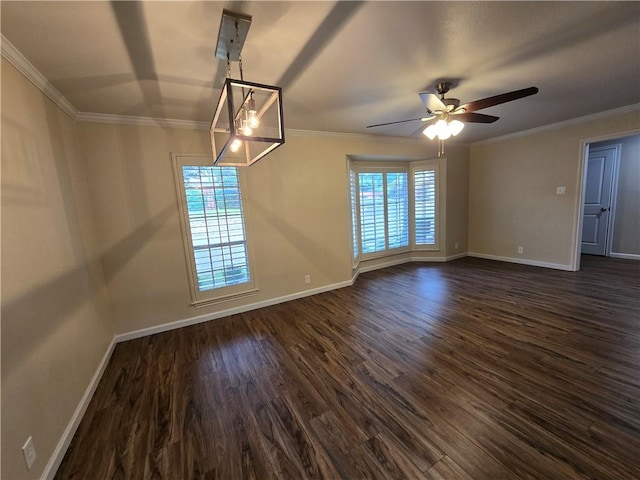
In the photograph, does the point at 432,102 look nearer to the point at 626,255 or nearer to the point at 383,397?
the point at 383,397

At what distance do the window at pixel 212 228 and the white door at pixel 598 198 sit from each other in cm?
691

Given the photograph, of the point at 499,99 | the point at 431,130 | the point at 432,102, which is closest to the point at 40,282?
the point at 432,102

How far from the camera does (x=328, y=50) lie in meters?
1.88

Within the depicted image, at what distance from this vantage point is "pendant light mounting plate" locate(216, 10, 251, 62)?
1482 mm

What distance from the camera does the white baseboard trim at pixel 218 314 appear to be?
3091mm

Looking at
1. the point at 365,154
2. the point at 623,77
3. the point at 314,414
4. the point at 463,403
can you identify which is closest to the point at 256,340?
the point at 314,414

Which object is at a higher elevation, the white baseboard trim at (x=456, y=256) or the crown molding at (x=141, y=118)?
the crown molding at (x=141, y=118)

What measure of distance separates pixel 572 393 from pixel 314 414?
6.07 feet

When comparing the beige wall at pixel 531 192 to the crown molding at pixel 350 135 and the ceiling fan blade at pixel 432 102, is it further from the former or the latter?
the ceiling fan blade at pixel 432 102

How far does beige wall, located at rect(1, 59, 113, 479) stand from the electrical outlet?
0.03 meters

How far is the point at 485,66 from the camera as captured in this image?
7.32 ft

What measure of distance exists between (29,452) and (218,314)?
2.19 m

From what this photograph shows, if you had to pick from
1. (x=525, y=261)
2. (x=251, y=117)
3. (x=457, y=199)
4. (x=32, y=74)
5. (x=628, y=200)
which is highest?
(x=32, y=74)

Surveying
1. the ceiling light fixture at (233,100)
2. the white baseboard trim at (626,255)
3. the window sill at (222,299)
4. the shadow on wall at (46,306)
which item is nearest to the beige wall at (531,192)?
the white baseboard trim at (626,255)
